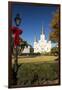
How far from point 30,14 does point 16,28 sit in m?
0.20

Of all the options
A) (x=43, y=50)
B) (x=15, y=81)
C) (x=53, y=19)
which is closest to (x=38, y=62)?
(x=43, y=50)

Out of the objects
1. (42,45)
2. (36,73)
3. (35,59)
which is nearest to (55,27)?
(42,45)

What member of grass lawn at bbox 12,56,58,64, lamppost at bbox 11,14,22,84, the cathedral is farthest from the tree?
lamppost at bbox 11,14,22,84

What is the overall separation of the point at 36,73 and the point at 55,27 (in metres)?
0.52

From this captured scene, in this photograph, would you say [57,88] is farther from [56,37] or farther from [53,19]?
[53,19]

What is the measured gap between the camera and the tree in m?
2.64

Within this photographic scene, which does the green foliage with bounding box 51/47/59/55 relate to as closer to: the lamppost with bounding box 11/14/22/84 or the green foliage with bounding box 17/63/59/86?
the green foliage with bounding box 17/63/59/86

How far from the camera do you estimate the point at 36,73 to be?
102 inches

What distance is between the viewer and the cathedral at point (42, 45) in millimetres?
2588

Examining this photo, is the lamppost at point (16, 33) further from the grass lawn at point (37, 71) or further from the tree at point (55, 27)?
the tree at point (55, 27)

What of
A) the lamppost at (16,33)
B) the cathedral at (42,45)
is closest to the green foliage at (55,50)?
the cathedral at (42,45)

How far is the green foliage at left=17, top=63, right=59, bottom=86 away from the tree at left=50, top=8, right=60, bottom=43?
27cm

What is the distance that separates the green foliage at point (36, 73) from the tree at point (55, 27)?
272mm

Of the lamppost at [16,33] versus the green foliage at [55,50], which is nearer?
the lamppost at [16,33]
